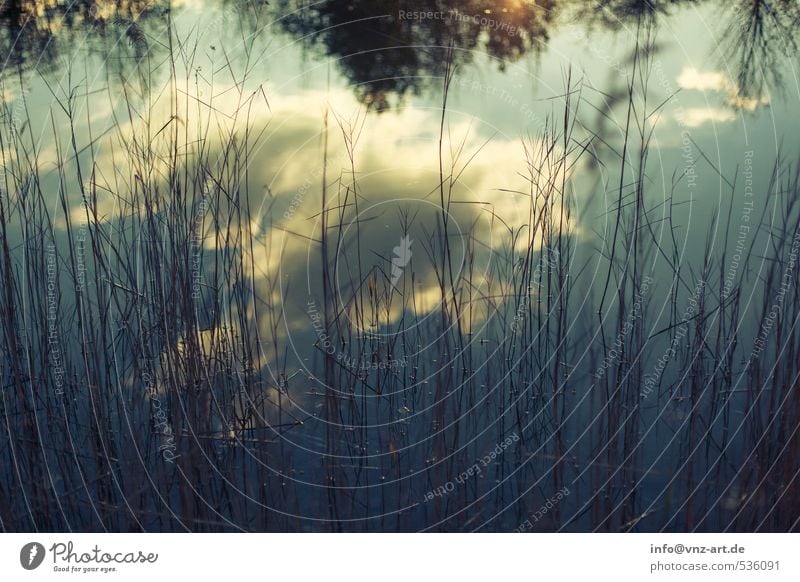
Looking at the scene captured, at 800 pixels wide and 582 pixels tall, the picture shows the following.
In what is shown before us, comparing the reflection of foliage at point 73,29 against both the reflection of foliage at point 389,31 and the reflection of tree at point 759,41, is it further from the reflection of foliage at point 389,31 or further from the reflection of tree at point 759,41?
the reflection of tree at point 759,41

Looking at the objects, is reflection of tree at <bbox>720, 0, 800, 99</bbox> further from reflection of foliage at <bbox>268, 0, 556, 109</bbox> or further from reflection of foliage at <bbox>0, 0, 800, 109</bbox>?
reflection of foliage at <bbox>268, 0, 556, 109</bbox>

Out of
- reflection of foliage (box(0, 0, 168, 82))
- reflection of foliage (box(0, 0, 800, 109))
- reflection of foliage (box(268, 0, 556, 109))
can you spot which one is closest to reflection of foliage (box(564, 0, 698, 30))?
reflection of foliage (box(0, 0, 800, 109))

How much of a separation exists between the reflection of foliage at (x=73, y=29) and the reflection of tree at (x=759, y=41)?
1.85 metres

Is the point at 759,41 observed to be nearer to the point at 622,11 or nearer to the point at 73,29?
the point at 622,11

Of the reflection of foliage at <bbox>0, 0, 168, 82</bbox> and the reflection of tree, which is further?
the reflection of tree

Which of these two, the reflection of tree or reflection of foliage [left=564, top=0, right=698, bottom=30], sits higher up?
reflection of foliage [left=564, top=0, right=698, bottom=30]

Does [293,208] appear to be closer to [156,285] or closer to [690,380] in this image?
[156,285]

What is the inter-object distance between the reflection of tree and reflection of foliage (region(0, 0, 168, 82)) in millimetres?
1849

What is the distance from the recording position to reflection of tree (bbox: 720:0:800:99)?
10.1ft

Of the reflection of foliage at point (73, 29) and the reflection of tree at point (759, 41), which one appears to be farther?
the reflection of tree at point (759, 41)

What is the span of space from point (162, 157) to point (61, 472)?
1010 mm

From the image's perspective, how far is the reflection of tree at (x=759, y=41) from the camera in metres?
3.08

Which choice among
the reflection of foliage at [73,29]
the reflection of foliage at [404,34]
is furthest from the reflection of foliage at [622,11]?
the reflection of foliage at [73,29]

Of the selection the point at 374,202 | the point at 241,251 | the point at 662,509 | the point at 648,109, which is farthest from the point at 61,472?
the point at 648,109
